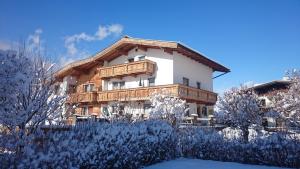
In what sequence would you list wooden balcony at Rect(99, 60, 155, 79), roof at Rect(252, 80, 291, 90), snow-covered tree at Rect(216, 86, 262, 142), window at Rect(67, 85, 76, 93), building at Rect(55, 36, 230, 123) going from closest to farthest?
snow-covered tree at Rect(216, 86, 262, 142) < building at Rect(55, 36, 230, 123) < wooden balcony at Rect(99, 60, 155, 79) < roof at Rect(252, 80, 291, 90) < window at Rect(67, 85, 76, 93)

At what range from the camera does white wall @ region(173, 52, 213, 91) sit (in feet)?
92.9

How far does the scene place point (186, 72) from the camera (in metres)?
29.8

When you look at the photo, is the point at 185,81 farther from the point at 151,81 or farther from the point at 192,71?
the point at 151,81

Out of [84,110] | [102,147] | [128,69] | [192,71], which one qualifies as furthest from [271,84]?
[102,147]

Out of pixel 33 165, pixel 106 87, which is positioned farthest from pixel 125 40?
pixel 33 165

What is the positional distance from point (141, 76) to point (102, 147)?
866 inches

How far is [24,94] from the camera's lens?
769cm

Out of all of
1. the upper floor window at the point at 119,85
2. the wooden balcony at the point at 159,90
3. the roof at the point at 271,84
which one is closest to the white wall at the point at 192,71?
the wooden balcony at the point at 159,90

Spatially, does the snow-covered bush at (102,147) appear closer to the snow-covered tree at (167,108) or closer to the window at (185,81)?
the snow-covered tree at (167,108)

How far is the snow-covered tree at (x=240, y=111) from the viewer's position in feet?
48.2

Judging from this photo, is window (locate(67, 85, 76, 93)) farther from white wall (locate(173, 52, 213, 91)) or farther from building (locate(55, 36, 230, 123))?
white wall (locate(173, 52, 213, 91))

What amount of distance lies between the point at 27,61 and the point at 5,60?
0.84m

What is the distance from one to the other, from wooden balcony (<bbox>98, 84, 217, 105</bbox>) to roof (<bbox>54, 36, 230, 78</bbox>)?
3563mm

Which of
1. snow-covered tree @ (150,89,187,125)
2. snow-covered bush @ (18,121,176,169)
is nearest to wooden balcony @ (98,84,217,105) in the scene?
snow-covered tree @ (150,89,187,125)
